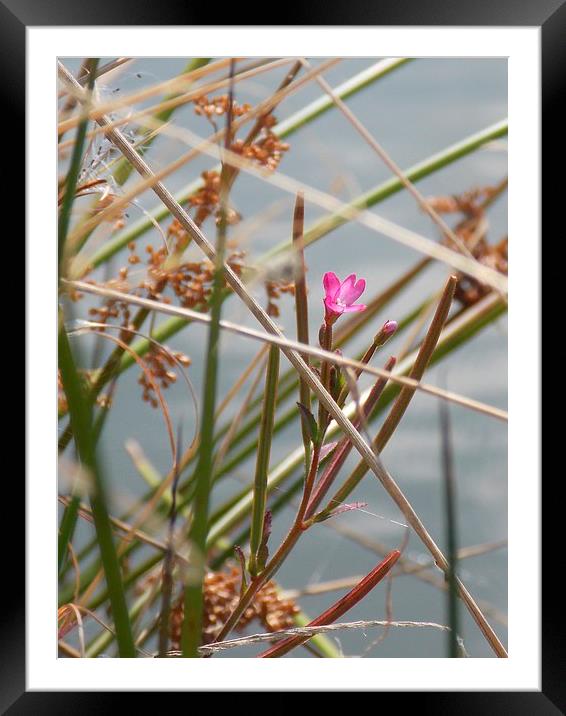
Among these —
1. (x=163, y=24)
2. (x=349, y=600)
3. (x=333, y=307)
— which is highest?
(x=163, y=24)

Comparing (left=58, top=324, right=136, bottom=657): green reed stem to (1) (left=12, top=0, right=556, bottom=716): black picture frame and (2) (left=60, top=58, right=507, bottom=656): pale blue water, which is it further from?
(2) (left=60, top=58, right=507, bottom=656): pale blue water

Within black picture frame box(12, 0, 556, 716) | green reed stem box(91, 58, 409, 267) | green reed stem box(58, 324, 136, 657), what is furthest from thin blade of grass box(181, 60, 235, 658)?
green reed stem box(91, 58, 409, 267)

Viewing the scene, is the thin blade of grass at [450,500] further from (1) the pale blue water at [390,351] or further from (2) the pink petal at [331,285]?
(1) the pale blue water at [390,351]

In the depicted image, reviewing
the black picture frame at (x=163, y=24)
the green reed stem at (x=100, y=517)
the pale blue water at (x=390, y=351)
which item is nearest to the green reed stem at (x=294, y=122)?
the pale blue water at (x=390, y=351)

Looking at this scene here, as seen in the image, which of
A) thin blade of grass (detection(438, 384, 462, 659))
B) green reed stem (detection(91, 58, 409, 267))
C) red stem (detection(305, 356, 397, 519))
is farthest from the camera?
green reed stem (detection(91, 58, 409, 267))

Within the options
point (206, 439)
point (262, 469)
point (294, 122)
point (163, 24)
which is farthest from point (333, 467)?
point (294, 122)

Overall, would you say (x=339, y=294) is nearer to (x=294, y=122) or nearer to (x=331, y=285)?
(x=331, y=285)
